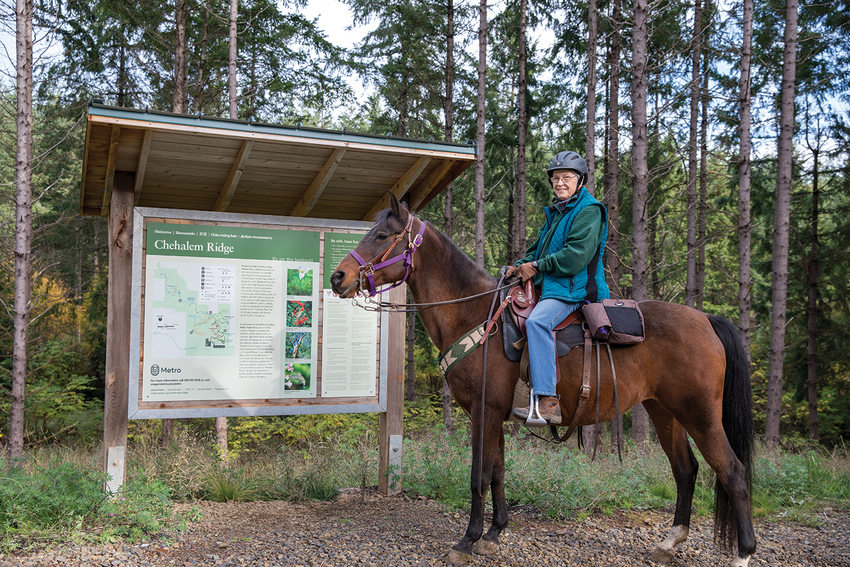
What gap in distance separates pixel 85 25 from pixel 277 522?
13012 millimetres

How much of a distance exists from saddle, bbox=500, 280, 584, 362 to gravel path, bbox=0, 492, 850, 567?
5.37 feet

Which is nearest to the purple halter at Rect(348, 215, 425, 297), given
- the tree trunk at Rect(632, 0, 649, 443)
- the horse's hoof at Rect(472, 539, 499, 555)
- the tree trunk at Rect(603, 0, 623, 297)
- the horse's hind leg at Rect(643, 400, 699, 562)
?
the horse's hoof at Rect(472, 539, 499, 555)

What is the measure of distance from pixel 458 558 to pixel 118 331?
3559 mm

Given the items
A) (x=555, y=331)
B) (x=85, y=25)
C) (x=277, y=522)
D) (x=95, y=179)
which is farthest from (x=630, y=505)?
(x=85, y=25)

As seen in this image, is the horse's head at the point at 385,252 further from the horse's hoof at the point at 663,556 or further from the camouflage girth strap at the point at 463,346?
the horse's hoof at the point at 663,556

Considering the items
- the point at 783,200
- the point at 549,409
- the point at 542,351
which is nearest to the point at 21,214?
the point at 542,351

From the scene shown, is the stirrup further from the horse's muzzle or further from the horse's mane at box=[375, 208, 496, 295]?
the horse's muzzle

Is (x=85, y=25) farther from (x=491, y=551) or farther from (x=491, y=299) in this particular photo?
(x=491, y=551)

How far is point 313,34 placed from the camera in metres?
13.3

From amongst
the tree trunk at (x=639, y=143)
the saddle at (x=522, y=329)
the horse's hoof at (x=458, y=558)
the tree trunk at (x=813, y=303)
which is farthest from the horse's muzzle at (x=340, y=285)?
the tree trunk at (x=813, y=303)

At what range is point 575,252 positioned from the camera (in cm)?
A: 397

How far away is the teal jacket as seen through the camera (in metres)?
4.00

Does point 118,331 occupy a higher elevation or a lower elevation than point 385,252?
lower

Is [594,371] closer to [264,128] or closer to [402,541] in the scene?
[402,541]
